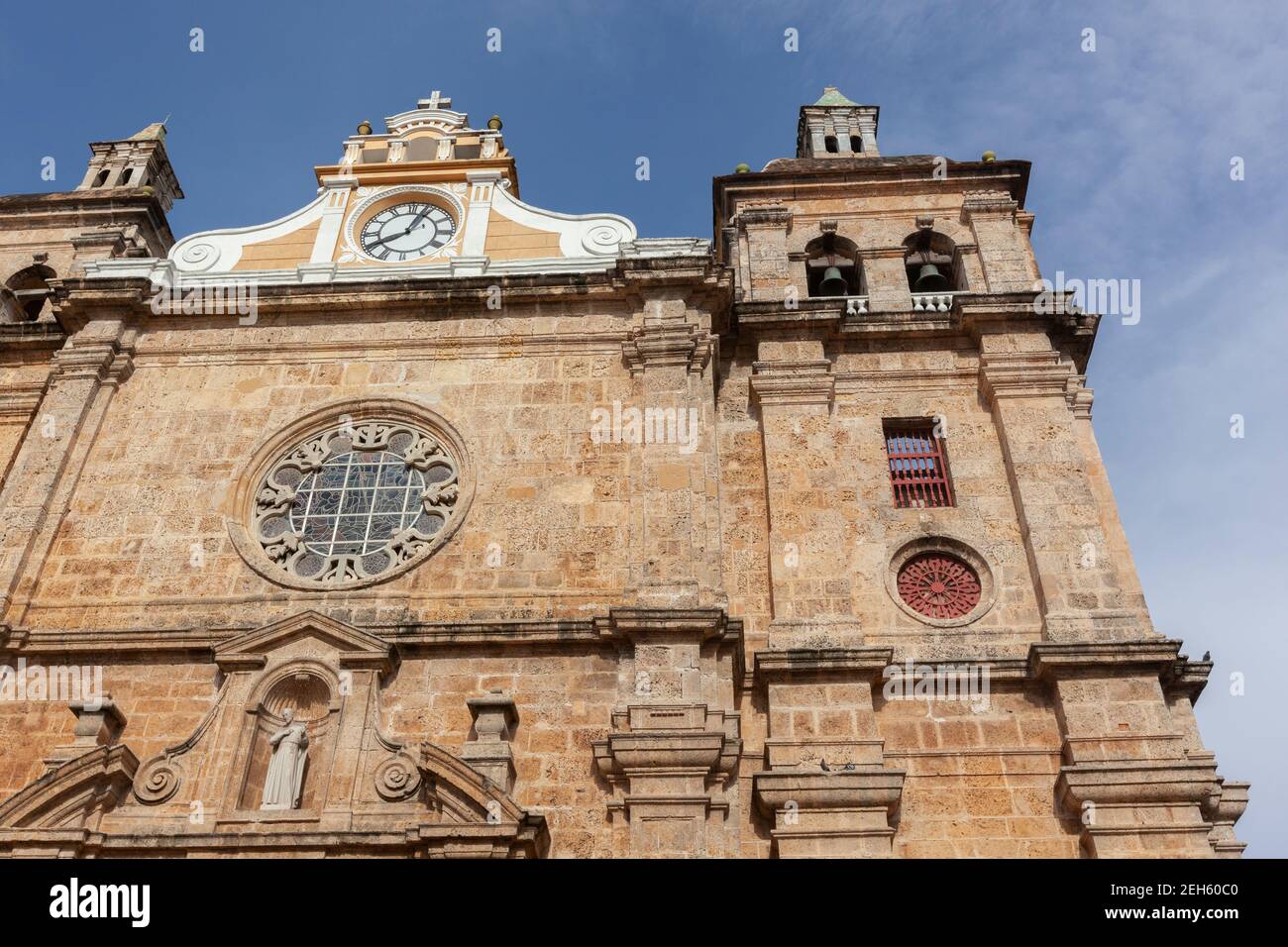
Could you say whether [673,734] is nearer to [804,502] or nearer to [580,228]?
[804,502]

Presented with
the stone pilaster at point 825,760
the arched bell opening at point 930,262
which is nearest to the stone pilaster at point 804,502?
the stone pilaster at point 825,760

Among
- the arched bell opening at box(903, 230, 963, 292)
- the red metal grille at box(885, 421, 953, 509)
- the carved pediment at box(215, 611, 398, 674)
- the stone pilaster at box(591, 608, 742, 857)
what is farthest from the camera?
the arched bell opening at box(903, 230, 963, 292)

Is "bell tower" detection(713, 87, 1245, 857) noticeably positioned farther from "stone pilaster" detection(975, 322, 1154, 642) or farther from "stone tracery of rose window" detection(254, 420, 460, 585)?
"stone tracery of rose window" detection(254, 420, 460, 585)

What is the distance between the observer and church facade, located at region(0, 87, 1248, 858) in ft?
35.7

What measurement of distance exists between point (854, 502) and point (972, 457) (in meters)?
1.63

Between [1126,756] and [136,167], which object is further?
[136,167]

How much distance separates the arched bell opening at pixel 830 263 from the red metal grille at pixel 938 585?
17.3 feet

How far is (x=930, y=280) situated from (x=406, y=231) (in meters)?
7.47

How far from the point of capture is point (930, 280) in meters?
17.2

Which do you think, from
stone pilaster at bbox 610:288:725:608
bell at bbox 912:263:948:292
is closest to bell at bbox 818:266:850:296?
bell at bbox 912:263:948:292

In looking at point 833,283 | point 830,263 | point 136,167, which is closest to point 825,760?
point 833,283

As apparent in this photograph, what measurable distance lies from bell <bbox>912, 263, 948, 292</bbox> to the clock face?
6660 mm

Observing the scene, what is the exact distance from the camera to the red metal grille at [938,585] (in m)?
13.0

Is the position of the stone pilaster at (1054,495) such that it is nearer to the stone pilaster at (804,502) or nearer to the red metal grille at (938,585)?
the red metal grille at (938,585)
